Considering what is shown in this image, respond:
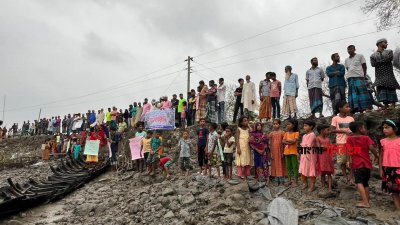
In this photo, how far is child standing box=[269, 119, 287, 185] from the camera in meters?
7.21

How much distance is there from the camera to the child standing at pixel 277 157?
23.6 ft

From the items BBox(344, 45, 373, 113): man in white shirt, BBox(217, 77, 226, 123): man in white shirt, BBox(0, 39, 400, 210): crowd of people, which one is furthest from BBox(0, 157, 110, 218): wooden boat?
BBox(344, 45, 373, 113): man in white shirt

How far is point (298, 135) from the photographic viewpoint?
22.7ft

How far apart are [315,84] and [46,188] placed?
925 centimetres

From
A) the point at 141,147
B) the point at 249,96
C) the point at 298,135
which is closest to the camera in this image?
the point at 298,135

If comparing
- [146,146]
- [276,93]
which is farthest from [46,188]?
[276,93]

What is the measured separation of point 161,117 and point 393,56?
10.0 meters

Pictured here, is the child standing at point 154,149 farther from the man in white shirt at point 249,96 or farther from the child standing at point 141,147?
the man in white shirt at point 249,96

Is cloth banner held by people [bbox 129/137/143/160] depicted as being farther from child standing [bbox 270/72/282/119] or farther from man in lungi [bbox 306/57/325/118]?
man in lungi [bbox 306/57/325/118]

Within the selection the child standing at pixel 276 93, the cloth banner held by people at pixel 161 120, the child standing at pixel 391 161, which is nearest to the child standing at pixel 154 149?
the child standing at pixel 276 93

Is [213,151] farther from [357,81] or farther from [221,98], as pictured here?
[221,98]

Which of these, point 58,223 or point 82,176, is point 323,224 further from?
point 82,176

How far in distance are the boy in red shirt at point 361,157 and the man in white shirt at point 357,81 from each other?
3090 millimetres

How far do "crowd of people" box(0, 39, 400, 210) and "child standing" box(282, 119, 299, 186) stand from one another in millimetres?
20
